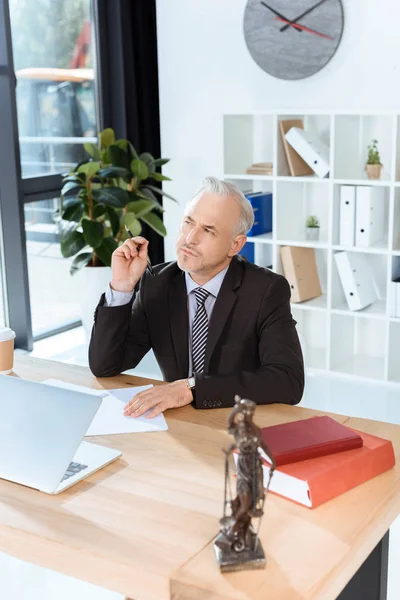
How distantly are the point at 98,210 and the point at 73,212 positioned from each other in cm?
14

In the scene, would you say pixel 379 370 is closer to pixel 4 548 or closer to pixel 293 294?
pixel 293 294

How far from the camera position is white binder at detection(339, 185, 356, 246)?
4414 millimetres

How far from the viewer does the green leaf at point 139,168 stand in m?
4.77

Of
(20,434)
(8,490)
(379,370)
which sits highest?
(20,434)

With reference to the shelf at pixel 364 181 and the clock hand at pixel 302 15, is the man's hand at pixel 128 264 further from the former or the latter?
the clock hand at pixel 302 15

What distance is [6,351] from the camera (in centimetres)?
229

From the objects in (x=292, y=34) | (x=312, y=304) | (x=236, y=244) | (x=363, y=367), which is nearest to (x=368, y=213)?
(x=312, y=304)

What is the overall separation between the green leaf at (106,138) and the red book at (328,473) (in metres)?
3.57

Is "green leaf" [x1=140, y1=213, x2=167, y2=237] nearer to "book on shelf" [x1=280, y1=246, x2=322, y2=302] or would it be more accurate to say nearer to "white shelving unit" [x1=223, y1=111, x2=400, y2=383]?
"white shelving unit" [x1=223, y1=111, x2=400, y2=383]

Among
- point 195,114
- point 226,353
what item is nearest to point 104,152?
point 195,114

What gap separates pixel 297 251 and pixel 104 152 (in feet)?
4.29

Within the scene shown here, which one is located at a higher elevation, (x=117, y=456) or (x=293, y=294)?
(x=117, y=456)

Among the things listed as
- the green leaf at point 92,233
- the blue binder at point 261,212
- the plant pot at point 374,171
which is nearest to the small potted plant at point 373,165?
the plant pot at point 374,171

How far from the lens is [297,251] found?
4.70m
